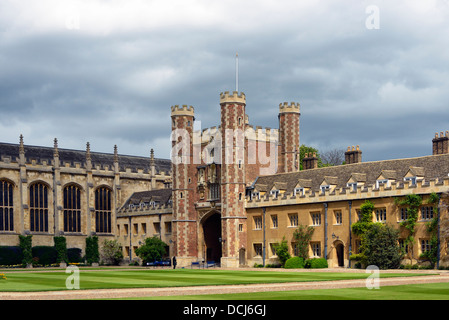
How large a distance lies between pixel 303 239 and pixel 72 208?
29.6 meters

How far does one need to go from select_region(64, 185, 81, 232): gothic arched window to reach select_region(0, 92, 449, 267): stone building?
0.11 m

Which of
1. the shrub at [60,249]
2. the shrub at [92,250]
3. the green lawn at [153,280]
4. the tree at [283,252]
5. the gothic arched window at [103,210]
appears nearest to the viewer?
the green lawn at [153,280]

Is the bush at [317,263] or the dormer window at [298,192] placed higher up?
the dormer window at [298,192]

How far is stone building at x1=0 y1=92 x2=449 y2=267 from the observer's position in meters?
50.1

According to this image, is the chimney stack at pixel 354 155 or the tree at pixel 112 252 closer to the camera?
the chimney stack at pixel 354 155

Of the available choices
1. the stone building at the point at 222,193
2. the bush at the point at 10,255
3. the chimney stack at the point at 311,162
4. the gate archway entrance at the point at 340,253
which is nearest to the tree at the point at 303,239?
the stone building at the point at 222,193

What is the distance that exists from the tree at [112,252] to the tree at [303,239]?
24581mm

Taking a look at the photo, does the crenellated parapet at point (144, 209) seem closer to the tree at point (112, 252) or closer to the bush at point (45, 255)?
the tree at point (112, 252)

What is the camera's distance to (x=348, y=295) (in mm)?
23188

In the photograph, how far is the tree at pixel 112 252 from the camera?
71.4 m

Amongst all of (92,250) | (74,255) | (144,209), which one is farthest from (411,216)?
(74,255)

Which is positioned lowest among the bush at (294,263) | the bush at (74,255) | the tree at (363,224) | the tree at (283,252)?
the bush at (74,255)

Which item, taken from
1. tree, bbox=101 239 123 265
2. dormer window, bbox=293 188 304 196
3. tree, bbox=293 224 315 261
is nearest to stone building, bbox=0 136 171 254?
tree, bbox=101 239 123 265
